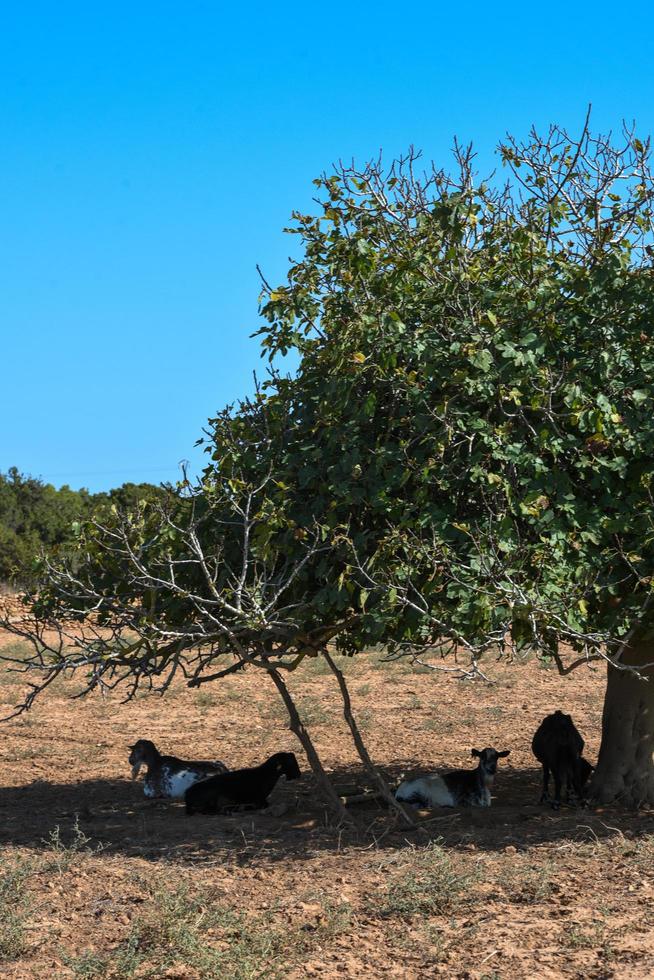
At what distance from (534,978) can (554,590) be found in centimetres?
271

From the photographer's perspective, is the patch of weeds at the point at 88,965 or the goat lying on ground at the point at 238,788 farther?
the goat lying on ground at the point at 238,788

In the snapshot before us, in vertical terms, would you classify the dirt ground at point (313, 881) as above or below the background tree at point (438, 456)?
below

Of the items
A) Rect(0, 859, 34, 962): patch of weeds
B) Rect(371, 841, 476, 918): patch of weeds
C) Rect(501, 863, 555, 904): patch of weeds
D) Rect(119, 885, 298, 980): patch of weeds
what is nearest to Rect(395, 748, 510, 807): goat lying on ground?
Rect(371, 841, 476, 918): patch of weeds

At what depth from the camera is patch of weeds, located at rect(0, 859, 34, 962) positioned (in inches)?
266

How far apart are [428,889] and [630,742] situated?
356cm

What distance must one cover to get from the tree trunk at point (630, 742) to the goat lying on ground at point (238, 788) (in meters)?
2.82

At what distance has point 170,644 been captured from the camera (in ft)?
31.1

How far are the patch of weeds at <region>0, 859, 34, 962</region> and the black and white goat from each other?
448cm

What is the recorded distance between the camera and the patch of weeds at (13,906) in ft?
22.1

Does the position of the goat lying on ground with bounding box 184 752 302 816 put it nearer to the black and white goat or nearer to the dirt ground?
the dirt ground

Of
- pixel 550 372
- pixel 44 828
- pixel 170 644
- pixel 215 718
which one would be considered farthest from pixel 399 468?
pixel 215 718

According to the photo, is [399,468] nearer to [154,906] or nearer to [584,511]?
[584,511]

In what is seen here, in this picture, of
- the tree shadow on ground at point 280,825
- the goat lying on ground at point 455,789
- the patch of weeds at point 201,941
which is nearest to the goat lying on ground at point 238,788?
the tree shadow on ground at point 280,825

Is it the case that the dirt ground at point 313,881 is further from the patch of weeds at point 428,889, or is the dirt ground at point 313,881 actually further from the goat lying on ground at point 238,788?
the goat lying on ground at point 238,788
